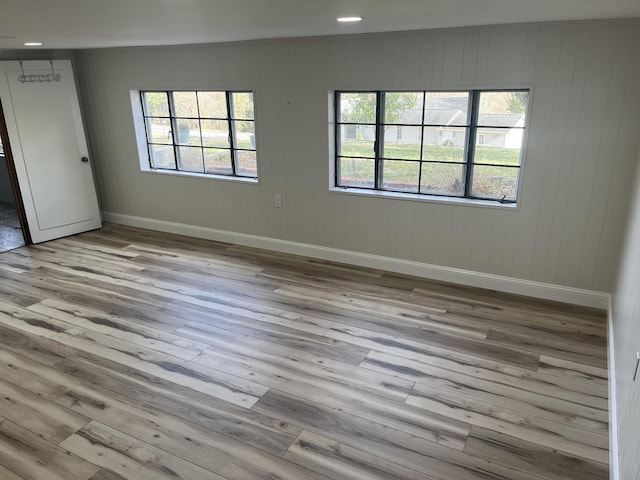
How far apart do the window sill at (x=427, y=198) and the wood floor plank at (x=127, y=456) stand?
279 cm

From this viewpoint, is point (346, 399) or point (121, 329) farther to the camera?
point (121, 329)

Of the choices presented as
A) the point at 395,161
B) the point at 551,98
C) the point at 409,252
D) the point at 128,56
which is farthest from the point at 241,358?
the point at 128,56

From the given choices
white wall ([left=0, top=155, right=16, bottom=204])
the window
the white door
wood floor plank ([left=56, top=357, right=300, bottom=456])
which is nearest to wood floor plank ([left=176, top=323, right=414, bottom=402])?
wood floor plank ([left=56, top=357, right=300, bottom=456])

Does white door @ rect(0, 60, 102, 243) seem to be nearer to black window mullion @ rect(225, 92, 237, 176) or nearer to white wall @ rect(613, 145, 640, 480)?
black window mullion @ rect(225, 92, 237, 176)

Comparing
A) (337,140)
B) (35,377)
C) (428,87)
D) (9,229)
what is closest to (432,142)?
(428,87)

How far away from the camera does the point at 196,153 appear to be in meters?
5.39

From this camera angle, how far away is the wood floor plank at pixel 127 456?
2.25m

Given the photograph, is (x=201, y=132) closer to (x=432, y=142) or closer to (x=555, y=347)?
(x=432, y=142)

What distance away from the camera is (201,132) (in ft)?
17.3

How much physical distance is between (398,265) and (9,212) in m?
5.54

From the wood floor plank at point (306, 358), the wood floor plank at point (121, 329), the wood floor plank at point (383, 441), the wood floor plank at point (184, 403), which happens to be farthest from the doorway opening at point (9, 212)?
the wood floor plank at point (383, 441)

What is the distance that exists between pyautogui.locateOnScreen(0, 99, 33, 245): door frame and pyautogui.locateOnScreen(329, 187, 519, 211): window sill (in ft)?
11.3

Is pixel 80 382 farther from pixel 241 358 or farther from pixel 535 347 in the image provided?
pixel 535 347

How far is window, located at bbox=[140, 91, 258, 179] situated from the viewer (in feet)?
16.3
